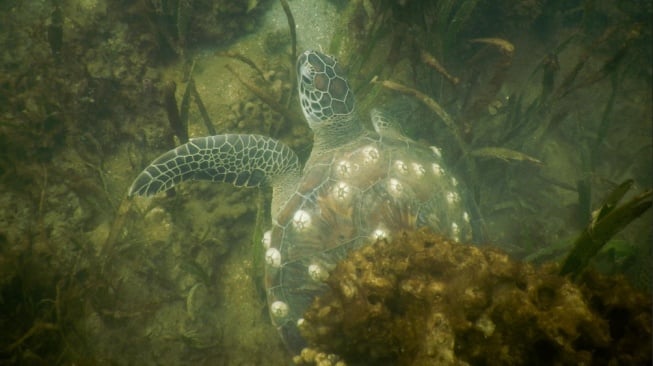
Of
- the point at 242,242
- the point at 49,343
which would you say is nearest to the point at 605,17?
the point at 242,242

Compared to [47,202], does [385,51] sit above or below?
above

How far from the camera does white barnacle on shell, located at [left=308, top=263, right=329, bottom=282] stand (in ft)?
7.64

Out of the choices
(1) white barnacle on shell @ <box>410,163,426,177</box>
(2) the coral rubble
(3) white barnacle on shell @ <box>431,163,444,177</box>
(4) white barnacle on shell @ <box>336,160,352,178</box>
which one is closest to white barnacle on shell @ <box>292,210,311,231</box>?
(4) white barnacle on shell @ <box>336,160,352,178</box>

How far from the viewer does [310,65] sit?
9.55 feet

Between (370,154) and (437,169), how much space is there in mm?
612

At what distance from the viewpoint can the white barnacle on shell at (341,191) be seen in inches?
97.4

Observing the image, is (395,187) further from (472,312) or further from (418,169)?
(472,312)

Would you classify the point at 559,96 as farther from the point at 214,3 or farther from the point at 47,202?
the point at 47,202

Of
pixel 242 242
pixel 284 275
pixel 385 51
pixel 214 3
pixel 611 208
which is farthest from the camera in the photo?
pixel 214 3

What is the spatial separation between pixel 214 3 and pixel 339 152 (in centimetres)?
295

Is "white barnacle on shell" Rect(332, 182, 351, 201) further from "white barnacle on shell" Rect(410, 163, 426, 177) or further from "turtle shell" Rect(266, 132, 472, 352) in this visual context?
"white barnacle on shell" Rect(410, 163, 426, 177)

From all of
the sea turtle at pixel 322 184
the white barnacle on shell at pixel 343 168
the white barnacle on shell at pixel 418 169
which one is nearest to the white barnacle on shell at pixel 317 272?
the sea turtle at pixel 322 184

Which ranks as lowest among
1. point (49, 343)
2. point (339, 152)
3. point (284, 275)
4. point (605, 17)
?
point (49, 343)

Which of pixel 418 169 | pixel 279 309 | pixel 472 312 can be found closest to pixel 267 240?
pixel 279 309
